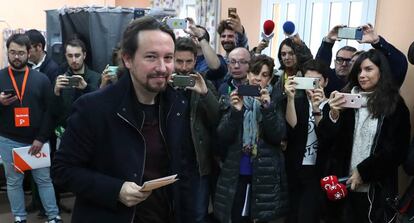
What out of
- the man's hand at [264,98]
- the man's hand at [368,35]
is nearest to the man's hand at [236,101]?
the man's hand at [264,98]

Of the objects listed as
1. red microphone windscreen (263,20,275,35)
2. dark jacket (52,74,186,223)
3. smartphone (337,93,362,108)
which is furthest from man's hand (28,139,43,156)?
smartphone (337,93,362,108)

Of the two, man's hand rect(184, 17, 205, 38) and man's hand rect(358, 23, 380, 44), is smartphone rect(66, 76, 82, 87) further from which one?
man's hand rect(358, 23, 380, 44)

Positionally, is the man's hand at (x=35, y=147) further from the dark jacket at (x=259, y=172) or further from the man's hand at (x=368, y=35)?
the man's hand at (x=368, y=35)

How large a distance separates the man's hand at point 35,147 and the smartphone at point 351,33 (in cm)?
218

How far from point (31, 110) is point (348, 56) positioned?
Answer: 7.42 feet

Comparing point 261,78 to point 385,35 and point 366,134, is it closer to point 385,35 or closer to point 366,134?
point 366,134

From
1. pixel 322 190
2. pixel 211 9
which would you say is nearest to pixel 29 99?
pixel 322 190

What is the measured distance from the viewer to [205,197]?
2.28 m

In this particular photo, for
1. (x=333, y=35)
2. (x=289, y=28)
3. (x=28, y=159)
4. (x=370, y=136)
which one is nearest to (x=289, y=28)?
(x=289, y=28)

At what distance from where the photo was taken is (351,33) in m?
2.13

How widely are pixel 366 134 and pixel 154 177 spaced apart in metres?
1.22

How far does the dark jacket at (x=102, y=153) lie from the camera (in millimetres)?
1185

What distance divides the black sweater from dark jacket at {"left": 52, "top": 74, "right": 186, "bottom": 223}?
176 cm

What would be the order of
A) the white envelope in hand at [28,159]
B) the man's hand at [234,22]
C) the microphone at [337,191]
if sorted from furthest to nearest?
the man's hand at [234,22] < the white envelope in hand at [28,159] < the microphone at [337,191]
